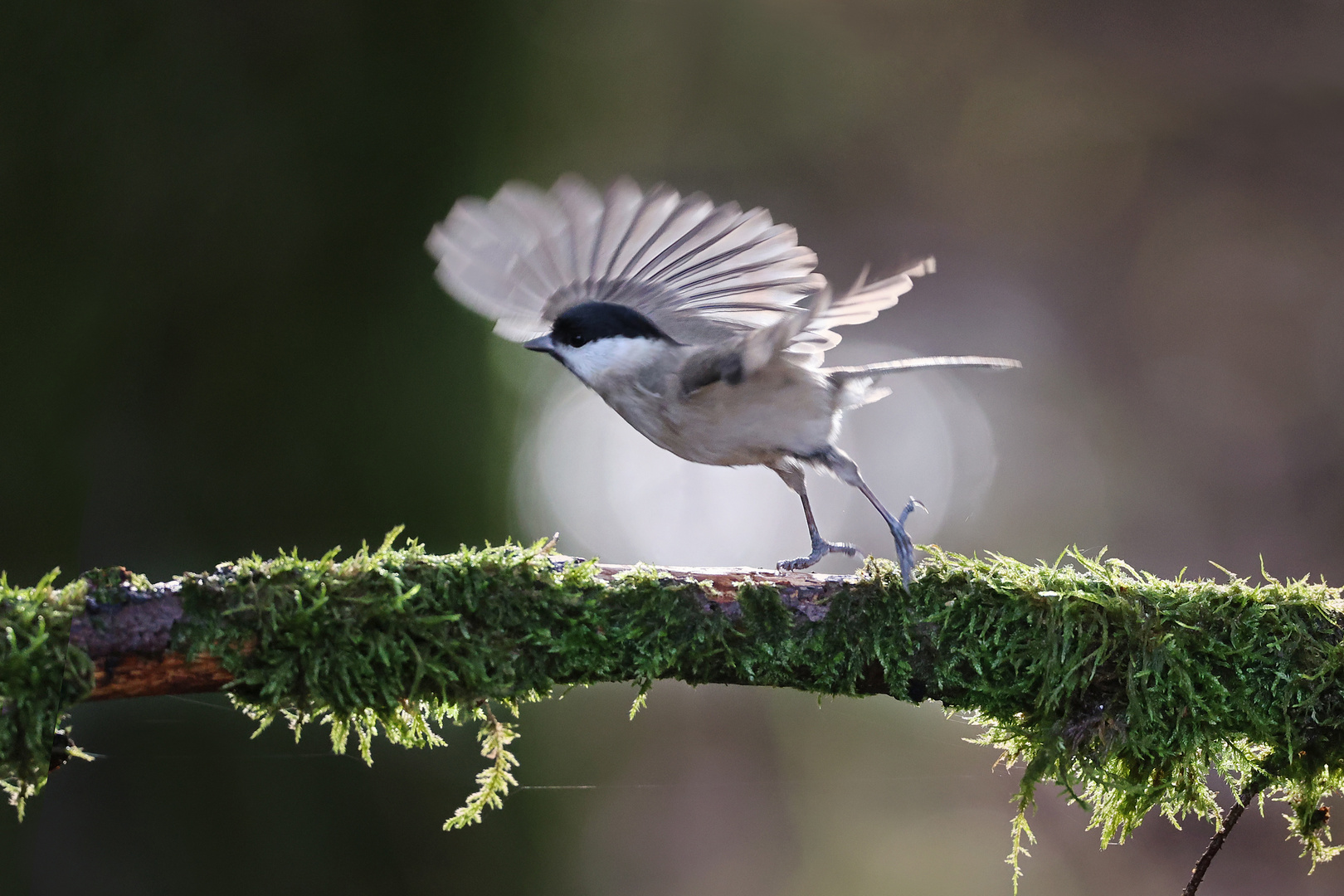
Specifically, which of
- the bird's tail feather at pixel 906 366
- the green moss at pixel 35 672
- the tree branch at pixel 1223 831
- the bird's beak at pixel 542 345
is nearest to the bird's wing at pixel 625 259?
the bird's tail feather at pixel 906 366

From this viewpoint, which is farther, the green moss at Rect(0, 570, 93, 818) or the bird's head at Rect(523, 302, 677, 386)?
the bird's head at Rect(523, 302, 677, 386)

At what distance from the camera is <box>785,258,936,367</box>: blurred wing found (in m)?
1.40

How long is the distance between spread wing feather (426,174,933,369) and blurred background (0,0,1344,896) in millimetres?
1016

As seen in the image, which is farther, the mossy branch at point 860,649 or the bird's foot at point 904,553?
the bird's foot at point 904,553

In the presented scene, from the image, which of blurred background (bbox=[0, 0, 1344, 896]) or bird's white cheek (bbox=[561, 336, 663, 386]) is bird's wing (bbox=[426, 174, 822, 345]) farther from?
blurred background (bbox=[0, 0, 1344, 896])

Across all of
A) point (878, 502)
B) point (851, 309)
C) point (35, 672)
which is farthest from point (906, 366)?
point (35, 672)

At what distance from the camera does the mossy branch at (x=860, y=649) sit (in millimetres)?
1237

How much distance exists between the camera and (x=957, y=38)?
20.4 feet

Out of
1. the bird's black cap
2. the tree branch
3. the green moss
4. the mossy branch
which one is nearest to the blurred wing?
the bird's black cap

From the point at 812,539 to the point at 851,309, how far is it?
1.63 feet

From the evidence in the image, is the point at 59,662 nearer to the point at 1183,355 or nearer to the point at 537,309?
the point at 537,309

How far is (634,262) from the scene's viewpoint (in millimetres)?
1959

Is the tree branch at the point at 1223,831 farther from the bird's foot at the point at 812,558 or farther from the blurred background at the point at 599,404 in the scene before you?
the blurred background at the point at 599,404

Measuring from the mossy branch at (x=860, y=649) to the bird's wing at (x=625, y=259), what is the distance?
27.3 inches
